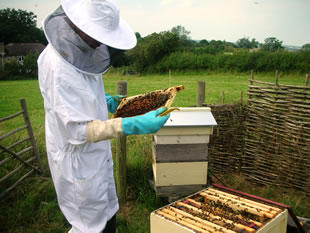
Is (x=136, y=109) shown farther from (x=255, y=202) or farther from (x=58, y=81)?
(x=255, y=202)

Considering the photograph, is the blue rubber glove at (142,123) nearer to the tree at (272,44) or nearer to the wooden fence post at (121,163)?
the wooden fence post at (121,163)

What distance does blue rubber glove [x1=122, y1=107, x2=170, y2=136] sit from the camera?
6.68 feet

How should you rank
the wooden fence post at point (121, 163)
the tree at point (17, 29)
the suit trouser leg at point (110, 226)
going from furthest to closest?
the tree at point (17, 29) < the wooden fence post at point (121, 163) < the suit trouser leg at point (110, 226)

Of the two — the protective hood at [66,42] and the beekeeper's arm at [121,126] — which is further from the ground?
the protective hood at [66,42]

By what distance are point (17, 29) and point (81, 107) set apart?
74572 millimetres

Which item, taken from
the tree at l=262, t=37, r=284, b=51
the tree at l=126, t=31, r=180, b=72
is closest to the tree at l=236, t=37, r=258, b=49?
the tree at l=262, t=37, r=284, b=51

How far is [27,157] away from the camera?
15.5 feet

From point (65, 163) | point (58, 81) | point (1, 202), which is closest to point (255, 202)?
point (65, 163)

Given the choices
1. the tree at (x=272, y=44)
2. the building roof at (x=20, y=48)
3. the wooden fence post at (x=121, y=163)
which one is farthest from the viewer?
the building roof at (x=20, y=48)

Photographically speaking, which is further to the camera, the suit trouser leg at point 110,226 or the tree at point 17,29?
the tree at point 17,29

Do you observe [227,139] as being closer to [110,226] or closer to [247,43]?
[110,226]

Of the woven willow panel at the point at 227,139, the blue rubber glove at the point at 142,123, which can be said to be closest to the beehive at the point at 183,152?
the blue rubber glove at the point at 142,123

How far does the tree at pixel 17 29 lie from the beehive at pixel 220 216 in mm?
69641

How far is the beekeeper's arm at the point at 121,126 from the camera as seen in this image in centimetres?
195
